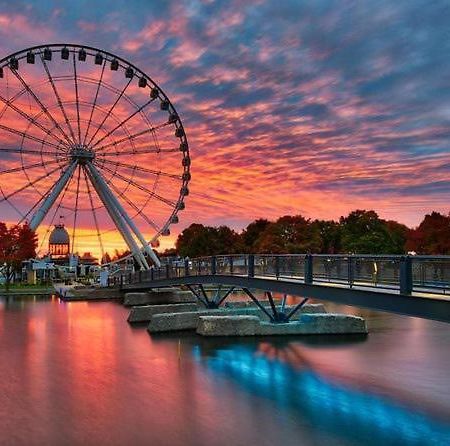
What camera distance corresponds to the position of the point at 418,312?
19344 millimetres

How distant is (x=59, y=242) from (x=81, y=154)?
357ft

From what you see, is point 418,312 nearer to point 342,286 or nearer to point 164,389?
point 342,286

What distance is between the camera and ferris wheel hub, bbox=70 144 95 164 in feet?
209

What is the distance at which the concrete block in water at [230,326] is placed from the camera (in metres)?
37.8

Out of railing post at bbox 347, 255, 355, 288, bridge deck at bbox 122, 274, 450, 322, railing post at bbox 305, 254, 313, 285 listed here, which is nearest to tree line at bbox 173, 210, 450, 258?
bridge deck at bbox 122, 274, 450, 322

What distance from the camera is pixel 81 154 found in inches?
2516

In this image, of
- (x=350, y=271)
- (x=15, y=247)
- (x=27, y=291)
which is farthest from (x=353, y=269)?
(x=15, y=247)

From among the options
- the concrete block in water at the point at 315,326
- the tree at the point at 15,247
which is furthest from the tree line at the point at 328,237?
the concrete block in water at the point at 315,326

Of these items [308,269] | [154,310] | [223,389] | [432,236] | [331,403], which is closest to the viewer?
[331,403]

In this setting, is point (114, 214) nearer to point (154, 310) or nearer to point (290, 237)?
point (154, 310)

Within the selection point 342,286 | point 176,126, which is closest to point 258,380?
point 342,286

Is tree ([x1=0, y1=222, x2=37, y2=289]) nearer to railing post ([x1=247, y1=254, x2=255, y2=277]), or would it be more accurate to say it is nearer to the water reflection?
railing post ([x1=247, y1=254, x2=255, y2=277])

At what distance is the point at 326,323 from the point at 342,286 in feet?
47.3

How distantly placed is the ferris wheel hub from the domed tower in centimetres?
10349
